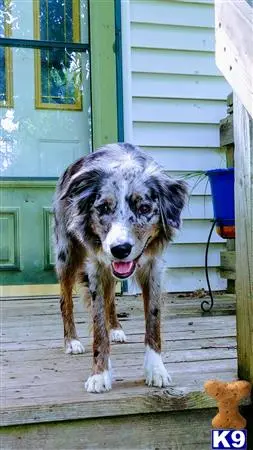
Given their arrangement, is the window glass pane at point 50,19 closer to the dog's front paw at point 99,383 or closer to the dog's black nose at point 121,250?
the dog's black nose at point 121,250

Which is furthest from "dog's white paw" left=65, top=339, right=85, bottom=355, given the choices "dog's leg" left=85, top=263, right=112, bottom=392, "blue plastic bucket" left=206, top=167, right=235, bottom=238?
"blue plastic bucket" left=206, top=167, right=235, bottom=238

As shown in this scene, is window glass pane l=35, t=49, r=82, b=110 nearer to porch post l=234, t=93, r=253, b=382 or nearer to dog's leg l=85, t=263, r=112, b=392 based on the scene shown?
dog's leg l=85, t=263, r=112, b=392

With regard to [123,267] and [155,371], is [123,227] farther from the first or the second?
[155,371]

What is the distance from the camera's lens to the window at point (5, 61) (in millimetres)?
4645

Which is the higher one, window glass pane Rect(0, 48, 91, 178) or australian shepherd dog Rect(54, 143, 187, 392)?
window glass pane Rect(0, 48, 91, 178)

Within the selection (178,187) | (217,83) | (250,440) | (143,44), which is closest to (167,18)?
(143,44)

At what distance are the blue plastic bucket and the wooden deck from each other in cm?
61

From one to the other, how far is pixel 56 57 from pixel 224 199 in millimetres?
1786

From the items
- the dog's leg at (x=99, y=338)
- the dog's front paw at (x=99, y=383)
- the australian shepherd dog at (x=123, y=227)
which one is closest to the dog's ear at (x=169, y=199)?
the australian shepherd dog at (x=123, y=227)

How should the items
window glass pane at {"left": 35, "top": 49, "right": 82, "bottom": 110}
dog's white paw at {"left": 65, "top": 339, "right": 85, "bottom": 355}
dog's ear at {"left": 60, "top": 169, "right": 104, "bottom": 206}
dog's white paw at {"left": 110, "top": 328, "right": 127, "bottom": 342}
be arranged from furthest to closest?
window glass pane at {"left": 35, "top": 49, "right": 82, "bottom": 110}
dog's white paw at {"left": 110, "top": 328, "right": 127, "bottom": 342}
dog's white paw at {"left": 65, "top": 339, "right": 85, "bottom": 355}
dog's ear at {"left": 60, "top": 169, "right": 104, "bottom": 206}

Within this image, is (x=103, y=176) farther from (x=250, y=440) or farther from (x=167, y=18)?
(x=167, y=18)

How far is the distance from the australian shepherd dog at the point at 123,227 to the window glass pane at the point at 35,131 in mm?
→ 2219

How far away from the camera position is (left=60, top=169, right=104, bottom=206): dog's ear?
7.32 ft

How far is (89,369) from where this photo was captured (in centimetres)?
242
